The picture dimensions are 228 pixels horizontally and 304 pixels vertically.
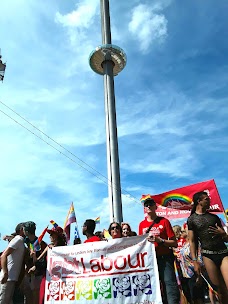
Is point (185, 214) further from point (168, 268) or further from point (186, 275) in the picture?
point (168, 268)

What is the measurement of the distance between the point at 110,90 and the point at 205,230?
2286cm

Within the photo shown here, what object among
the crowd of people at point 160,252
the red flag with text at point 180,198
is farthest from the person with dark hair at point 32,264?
the red flag with text at point 180,198

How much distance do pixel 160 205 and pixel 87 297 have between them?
18.6 feet

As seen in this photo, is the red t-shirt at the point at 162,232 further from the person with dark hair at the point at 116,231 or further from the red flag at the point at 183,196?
the red flag at the point at 183,196

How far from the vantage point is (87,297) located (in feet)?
16.5

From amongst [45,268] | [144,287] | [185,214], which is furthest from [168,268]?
[185,214]

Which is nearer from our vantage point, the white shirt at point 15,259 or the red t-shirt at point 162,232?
the red t-shirt at point 162,232

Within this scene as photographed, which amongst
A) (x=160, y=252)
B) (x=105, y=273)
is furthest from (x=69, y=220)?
(x=160, y=252)

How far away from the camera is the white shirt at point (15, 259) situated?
196 inches

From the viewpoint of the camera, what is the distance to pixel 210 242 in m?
4.36

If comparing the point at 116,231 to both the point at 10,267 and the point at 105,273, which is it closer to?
the point at 105,273

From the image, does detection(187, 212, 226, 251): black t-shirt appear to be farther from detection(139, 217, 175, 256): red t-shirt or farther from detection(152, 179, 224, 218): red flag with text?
detection(152, 179, 224, 218): red flag with text

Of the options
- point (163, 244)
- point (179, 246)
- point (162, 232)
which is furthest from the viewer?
point (179, 246)

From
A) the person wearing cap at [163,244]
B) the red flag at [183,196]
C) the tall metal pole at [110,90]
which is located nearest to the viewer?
the person wearing cap at [163,244]
